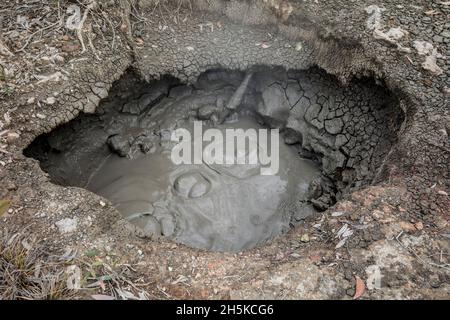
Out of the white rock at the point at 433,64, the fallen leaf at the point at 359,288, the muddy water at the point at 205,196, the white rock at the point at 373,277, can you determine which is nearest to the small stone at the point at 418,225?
the white rock at the point at 373,277

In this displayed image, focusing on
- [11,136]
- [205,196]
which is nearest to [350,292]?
[205,196]

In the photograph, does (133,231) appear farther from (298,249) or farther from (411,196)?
(411,196)

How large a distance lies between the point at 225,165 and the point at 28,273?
6.63 feet

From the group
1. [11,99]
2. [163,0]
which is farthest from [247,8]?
[11,99]

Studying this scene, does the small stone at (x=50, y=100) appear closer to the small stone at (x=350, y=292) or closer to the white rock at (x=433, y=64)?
the small stone at (x=350, y=292)

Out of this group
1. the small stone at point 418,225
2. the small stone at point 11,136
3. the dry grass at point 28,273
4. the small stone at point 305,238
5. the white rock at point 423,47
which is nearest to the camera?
the dry grass at point 28,273

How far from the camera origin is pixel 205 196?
3625 millimetres

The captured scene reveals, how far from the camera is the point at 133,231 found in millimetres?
2754

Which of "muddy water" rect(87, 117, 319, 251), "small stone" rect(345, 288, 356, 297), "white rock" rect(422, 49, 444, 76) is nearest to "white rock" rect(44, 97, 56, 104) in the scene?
"muddy water" rect(87, 117, 319, 251)

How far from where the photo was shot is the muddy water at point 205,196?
3424 millimetres

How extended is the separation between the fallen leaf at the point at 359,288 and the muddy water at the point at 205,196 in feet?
3.76

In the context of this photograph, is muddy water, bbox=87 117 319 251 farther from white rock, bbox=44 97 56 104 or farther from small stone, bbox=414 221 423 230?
small stone, bbox=414 221 423 230

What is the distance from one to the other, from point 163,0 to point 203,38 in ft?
1.80

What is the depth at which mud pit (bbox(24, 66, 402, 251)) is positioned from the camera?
345 centimetres
